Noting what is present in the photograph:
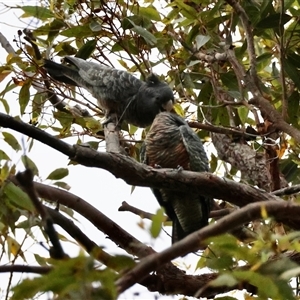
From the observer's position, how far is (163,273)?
4.70 ft

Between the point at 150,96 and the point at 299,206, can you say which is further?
the point at 150,96

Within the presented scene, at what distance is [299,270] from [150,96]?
139cm

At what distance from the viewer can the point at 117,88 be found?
203cm

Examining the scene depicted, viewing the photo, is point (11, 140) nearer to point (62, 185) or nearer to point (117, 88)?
point (62, 185)

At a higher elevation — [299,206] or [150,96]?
[150,96]

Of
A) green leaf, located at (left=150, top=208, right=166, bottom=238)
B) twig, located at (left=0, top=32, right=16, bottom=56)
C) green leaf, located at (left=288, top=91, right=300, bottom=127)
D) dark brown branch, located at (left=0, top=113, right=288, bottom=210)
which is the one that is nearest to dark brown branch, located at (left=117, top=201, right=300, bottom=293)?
green leaf, located at (left=150, top=208, right=166, bottom=238)

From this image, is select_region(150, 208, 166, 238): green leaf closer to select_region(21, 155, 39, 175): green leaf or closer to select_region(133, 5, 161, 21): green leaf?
select_region(21, 155, 39, 175): green leaf

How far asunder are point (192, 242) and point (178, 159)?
1353 millimetres

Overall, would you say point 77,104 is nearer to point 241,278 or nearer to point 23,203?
point 23,203

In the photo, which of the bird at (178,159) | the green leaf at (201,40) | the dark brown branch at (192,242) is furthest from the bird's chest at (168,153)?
the dark brown branch at (192,242)

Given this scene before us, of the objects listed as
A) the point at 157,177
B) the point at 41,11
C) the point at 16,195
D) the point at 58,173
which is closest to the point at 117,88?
the point at 41,11

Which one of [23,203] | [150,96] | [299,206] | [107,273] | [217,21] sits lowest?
[107,273]

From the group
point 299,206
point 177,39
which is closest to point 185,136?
point 177,39

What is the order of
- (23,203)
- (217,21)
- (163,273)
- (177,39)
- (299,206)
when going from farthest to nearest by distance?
(177,39) < (217,21) < (163,273) < (23,203) < (299,206)
